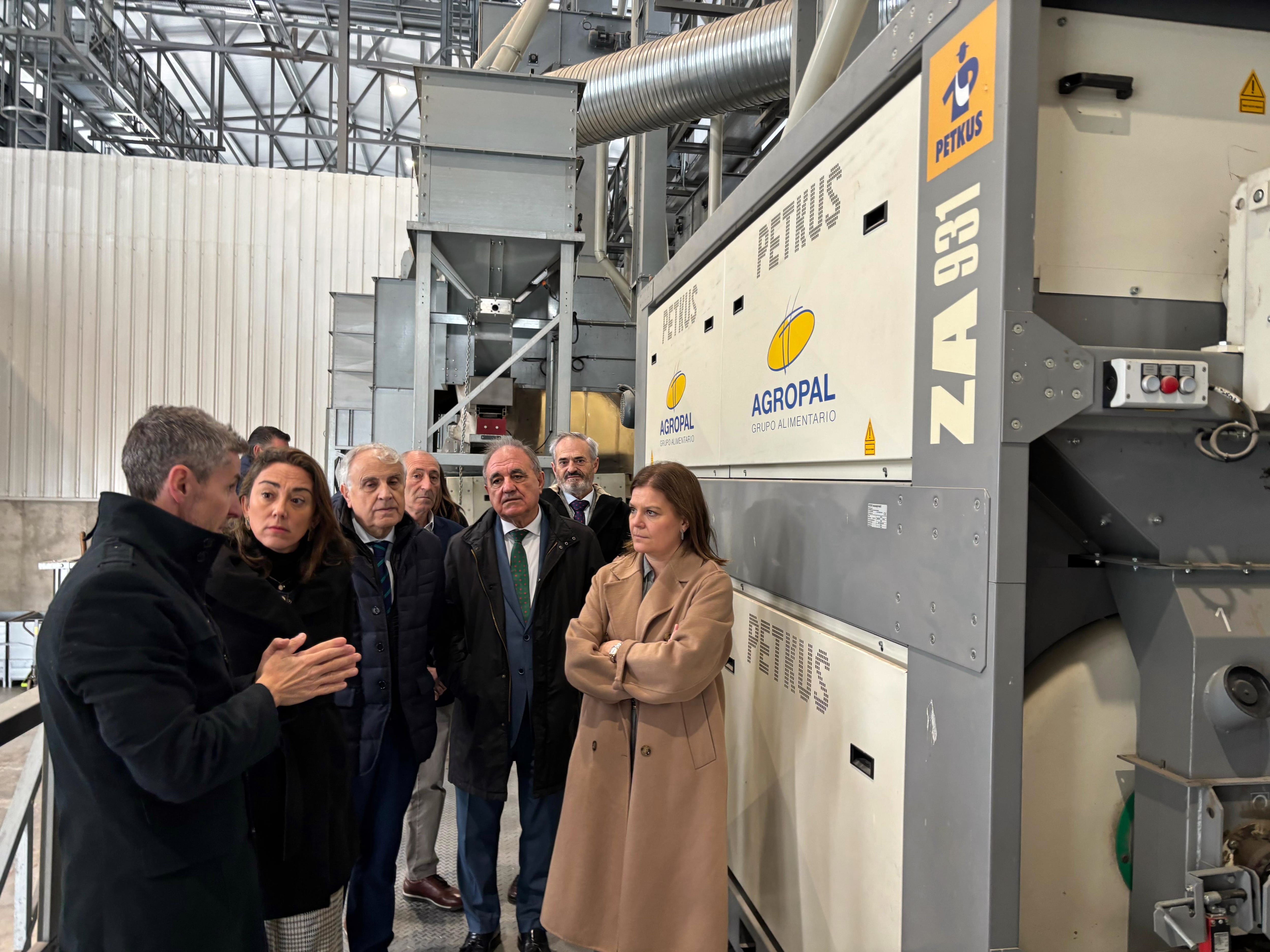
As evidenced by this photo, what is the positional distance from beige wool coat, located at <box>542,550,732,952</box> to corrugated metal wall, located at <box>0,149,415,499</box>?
6.69 meters

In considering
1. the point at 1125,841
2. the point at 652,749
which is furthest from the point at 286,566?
the point at 1125,841

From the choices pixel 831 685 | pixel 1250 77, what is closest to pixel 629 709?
pixel 831 685

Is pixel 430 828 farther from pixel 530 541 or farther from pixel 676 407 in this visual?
pixel 676 407

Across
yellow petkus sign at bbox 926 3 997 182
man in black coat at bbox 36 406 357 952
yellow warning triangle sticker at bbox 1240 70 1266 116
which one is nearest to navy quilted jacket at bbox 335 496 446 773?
man in black coat at bbox 36 406 357 952

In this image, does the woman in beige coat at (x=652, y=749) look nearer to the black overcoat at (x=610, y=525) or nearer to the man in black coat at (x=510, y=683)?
the man in black coat at (x=510, y=683)

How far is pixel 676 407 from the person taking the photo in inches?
141

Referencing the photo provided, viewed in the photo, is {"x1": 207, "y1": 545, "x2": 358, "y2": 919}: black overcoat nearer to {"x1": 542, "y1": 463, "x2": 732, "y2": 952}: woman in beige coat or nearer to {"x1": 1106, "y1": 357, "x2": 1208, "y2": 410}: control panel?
{"x1": 542, "y1": 463, "x2": 732, "y2": 952}: woman in beige coat

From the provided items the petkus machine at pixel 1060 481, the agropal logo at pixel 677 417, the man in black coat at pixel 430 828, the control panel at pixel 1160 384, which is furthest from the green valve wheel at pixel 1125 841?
the man in black coat at pixel 430 828

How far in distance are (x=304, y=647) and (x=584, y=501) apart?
1990mm

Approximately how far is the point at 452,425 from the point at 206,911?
186 inches

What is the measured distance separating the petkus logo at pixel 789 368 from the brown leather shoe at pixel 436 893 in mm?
2328

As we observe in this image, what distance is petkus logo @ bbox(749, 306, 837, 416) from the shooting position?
2074 mm

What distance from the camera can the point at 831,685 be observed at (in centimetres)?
199

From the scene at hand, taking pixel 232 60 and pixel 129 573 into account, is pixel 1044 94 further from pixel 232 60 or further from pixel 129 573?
pixel 232 60
